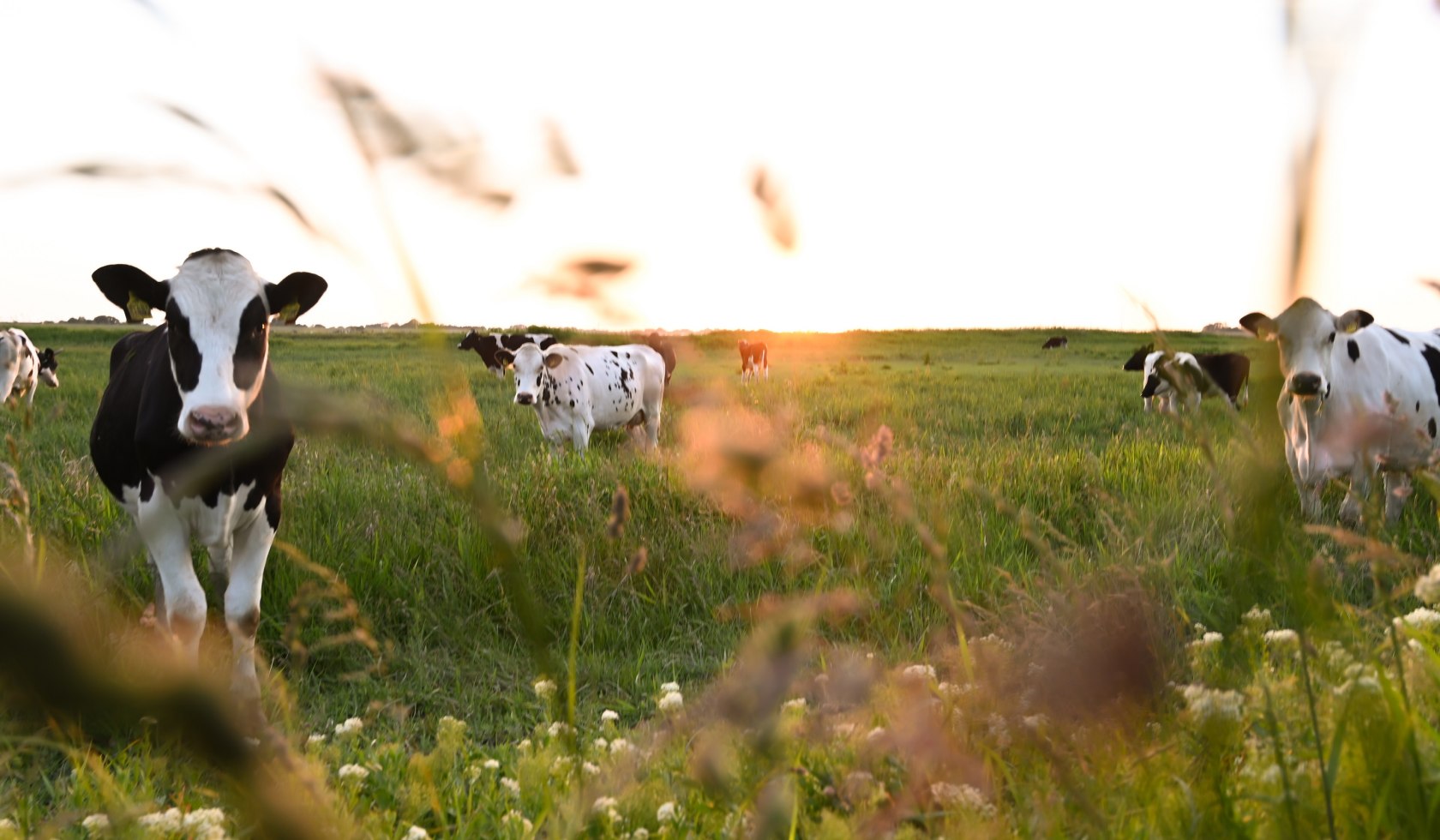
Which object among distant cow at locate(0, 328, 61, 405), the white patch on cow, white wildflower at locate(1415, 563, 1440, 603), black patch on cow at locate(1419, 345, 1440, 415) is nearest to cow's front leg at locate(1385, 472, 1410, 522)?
black patch on cow at locate(1419, 345, 1440, 415)

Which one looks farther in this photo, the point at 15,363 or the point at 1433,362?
the point at 15,363

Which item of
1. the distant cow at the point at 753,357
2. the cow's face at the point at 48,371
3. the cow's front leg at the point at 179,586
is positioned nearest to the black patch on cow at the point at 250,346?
the cow's front leg at the point at 179,586

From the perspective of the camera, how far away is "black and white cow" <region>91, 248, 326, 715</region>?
4160 millimetres

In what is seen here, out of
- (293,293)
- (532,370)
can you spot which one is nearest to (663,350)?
(532,370)

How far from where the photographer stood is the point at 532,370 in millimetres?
11766

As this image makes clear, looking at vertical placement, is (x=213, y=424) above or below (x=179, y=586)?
above

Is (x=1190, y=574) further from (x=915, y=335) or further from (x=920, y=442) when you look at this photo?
(x=915, y=335)

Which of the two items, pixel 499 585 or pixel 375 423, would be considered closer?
pixel 375 423

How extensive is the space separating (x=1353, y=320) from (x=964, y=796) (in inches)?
228

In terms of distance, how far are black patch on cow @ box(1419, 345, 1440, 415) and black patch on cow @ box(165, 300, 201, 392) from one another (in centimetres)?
878

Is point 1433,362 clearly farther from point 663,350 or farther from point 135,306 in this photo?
point 663,350

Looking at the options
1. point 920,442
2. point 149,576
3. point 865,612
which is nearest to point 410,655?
point 149,576

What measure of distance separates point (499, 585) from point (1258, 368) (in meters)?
4.89

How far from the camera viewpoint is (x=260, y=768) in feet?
1.34
